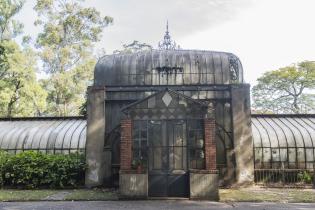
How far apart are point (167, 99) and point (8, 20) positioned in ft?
87.8

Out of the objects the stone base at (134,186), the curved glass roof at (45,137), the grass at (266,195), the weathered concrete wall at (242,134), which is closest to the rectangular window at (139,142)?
the stone base at (134,186)

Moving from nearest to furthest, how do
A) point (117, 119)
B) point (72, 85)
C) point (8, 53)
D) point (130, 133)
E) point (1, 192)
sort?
point (130, 133), point (1, 192), point (117, 119), point (8, 53), point (72, 85)

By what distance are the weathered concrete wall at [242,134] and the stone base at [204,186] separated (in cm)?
335

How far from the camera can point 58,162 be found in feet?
49.7

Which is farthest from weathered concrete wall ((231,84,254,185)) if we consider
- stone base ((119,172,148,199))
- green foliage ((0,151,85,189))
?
green foliage ((0,151,85,189))

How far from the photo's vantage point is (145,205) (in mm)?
Result: 10930

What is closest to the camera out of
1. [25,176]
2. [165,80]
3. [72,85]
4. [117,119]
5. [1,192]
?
[1,192]

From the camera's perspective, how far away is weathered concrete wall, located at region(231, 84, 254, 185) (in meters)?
15.2

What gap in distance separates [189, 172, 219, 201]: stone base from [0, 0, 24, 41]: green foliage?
28.2m

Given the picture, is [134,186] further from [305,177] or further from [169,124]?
[305,177]

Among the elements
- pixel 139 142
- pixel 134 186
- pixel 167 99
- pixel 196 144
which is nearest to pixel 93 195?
pixel 134 186

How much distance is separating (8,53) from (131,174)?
2292 cm

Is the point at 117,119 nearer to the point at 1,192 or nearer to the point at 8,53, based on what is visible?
the point at 1,192

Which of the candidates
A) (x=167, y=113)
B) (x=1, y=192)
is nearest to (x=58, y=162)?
(x=1, y=192)
